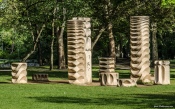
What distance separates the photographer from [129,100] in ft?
53.3

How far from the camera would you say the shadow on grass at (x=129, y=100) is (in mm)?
15119

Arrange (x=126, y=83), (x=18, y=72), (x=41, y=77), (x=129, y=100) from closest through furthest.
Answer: (x=129, y=100) → (x=126, y=83) → (x=18, y=72) → (x=41, y=77)

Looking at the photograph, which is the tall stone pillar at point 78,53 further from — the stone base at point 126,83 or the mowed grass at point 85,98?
the mowed grass at point 85,98

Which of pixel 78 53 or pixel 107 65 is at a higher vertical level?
pixel 78 53

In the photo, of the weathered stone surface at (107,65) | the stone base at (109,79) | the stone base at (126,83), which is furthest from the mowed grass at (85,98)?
Result: the weathered stone surface at (107,65)

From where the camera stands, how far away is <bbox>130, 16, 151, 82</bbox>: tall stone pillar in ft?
78.9

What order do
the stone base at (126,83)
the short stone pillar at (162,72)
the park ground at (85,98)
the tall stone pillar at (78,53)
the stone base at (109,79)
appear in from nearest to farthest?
the park ground at (85,98) → the stone base at (126,83) → the stone base at (109,79) → the short stone pillar at (162,72) → the tall stone pillar at (78,53)

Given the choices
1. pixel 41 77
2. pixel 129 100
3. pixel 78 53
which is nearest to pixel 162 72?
pixel 78 53

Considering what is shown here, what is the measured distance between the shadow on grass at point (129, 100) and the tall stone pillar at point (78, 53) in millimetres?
6432

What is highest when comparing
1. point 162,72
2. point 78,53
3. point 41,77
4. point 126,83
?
point 78,53

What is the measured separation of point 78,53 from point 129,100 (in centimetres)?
824

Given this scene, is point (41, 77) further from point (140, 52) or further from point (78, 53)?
point (140, 52)

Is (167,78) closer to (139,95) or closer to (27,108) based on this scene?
(139,95)

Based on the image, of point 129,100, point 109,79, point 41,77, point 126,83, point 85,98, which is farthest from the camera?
point 41,77
